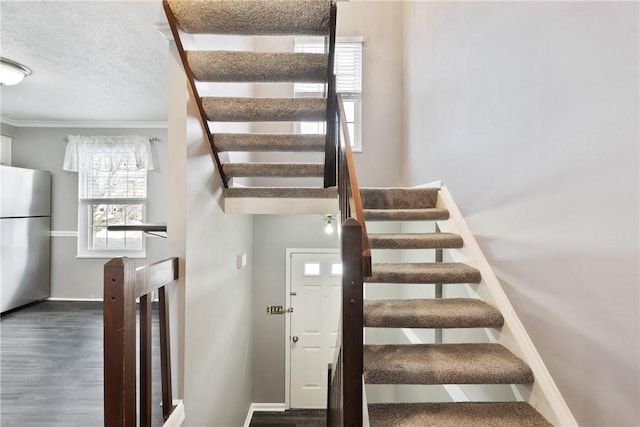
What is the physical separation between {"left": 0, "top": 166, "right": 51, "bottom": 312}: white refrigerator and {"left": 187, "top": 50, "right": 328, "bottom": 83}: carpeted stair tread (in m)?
3.84

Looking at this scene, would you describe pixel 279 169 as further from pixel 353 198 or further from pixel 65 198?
pixel 65 198

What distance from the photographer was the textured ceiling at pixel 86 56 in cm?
192

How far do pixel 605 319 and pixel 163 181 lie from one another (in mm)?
4972

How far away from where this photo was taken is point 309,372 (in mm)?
4219

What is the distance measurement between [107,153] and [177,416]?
4.22 meters

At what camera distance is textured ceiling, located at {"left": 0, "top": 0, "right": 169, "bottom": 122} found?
6.30 feet

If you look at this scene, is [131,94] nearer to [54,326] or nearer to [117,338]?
[54,326]

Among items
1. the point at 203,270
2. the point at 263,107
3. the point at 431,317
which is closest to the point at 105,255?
the point at 203,270

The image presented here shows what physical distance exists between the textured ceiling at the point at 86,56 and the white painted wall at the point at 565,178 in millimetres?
2009

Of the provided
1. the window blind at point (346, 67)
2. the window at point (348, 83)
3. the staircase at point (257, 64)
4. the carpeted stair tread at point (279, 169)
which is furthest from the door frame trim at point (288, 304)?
the window blind at point (346, 67)

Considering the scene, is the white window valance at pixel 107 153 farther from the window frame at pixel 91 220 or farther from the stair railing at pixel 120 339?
the stair railing at pixel 120 339

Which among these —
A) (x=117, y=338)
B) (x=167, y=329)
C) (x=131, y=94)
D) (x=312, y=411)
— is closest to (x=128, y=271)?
(x=117, y=338)

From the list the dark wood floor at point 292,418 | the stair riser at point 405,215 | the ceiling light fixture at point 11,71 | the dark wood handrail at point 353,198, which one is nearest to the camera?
the dark wood handrail at point 353,198

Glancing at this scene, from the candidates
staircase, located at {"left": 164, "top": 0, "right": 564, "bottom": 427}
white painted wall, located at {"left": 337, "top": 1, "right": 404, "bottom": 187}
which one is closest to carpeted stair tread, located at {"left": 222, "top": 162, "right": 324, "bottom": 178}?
staircase, located at {"left": 164, "top": 0, "right": 564, "bottom": 427}
